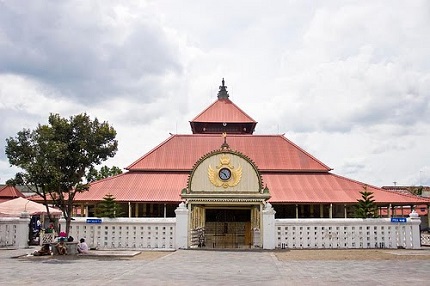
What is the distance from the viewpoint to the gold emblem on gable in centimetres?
2392

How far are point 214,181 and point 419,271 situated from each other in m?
12.1

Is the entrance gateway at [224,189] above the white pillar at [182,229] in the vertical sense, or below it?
above

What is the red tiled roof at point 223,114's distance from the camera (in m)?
43.5

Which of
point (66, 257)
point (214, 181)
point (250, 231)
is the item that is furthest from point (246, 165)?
point (66, 257)

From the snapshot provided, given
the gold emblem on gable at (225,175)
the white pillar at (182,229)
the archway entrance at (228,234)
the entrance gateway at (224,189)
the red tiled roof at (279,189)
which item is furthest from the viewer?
the red tiled roof at (279,189)

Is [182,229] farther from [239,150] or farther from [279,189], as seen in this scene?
[239,150]

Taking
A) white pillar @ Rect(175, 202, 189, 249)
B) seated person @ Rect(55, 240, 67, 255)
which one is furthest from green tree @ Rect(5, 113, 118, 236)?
white pillar @ Rect(175, 202, 189, 249)

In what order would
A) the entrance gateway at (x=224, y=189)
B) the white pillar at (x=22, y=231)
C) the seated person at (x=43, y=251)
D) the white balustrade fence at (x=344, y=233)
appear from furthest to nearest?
the entrance gateway at (x=224, y=189)
the white pillar at (x=22, y=231)
the white balustrade fence at (x=344, y=233)
the seated person at (x=43, y=251)

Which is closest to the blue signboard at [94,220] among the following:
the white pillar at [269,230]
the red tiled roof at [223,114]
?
the white pillar at [269,230]

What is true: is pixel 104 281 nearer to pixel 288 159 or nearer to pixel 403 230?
pixel 403 230

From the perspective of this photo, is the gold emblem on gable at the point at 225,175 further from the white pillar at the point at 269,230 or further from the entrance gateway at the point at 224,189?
the white pillar at the point at 269,230

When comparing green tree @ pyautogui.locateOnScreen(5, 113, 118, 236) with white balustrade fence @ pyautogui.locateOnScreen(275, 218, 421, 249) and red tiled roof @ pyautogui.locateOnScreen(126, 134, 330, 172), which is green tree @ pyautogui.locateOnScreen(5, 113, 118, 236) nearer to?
white balustrade fence @ pyautogui.locateOnScreen(275, 218, 421, 249)

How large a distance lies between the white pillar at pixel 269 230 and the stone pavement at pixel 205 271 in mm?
3903

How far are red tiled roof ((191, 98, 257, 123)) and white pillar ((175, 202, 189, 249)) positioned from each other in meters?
21.3
